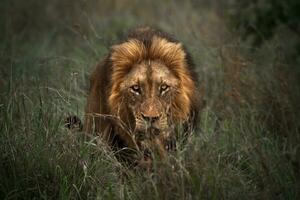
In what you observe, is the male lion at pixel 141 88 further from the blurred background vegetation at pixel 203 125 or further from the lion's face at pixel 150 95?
the blurred background vegetation at pixel 203 125

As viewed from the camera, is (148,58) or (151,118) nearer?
(151,118)

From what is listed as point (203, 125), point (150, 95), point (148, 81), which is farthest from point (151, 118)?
point (203, 125)

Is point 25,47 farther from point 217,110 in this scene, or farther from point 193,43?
point 217,110

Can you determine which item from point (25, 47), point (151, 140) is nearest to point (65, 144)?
point (151, 140)

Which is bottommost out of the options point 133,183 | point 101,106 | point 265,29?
point 133,183

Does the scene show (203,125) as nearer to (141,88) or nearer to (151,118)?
(141,88)

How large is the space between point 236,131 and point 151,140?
1.19m

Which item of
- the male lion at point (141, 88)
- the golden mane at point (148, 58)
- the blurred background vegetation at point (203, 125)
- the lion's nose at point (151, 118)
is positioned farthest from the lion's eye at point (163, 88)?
the blurred background vegetation at point (203, 125)

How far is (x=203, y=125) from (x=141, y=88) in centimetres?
122

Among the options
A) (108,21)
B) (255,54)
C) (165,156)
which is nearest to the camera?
(165,156)

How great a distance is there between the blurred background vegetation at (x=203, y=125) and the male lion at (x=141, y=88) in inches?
10.7

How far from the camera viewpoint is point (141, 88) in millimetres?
6082

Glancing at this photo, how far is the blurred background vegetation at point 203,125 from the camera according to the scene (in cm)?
518

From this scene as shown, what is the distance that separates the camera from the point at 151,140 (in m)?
5.60
